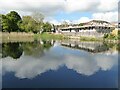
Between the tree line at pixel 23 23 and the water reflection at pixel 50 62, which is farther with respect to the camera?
the tree line at pixel 23 23

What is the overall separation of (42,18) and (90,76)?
76.1m

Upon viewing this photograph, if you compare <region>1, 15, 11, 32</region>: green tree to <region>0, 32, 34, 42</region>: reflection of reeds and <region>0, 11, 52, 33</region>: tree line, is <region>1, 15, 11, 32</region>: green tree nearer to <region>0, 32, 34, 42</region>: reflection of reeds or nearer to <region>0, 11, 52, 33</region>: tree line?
<region>0, 11, 52, 33</region>: tree line

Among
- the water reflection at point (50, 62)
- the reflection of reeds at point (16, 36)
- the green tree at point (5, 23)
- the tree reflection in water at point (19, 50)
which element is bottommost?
the water reflection at point (50, 62)

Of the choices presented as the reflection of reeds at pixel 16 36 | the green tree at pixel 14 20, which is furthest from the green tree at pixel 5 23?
the reflection of reeds at pixel 16 36

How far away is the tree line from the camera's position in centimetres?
7600

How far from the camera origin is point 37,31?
89000 millimetres

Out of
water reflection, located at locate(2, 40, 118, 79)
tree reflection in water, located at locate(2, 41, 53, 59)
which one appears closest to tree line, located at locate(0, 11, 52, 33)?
tree reflection in water, located at locate(2, 41, 53, 59)

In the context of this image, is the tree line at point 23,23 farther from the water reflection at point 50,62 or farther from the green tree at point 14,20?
the water reflection at point 50,62

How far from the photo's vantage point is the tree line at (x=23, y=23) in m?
76.0

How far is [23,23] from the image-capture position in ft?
279

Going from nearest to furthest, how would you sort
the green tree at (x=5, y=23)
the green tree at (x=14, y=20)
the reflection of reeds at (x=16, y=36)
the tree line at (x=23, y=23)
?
the reflection of reeds at (x=16, y=36), the green tree at (x=5, y=23), the tree line at (x=23, y=23), the green tree at (x=14, y=20)

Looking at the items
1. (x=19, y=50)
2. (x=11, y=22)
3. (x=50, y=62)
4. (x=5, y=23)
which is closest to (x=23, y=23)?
(x=11, y=22)

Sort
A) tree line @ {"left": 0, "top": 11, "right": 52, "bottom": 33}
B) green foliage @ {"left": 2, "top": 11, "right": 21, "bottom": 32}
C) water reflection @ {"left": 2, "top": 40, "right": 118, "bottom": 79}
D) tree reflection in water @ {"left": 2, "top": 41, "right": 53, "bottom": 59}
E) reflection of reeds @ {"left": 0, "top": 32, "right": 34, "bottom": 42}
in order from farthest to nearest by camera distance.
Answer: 1. tree line @ {"left": 0, "top": 11, "right": 52, "bottom": 33}
2. green foliage @ {"left": 2, "top": 11, "right": 21, "bottom": 32}
3. reflection of reeds @ {"left": 0, "top": 32, "right": 34, "bottom": 42}
4. tree reflection in water @ {"left": 2, "top": 41, "right": 53, "bottom": 59}
5. water reflection @ {"left": 2, "top": 40, "right": 118, "bottom": 79}

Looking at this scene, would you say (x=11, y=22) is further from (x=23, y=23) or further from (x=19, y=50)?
(x=19, y=50)
